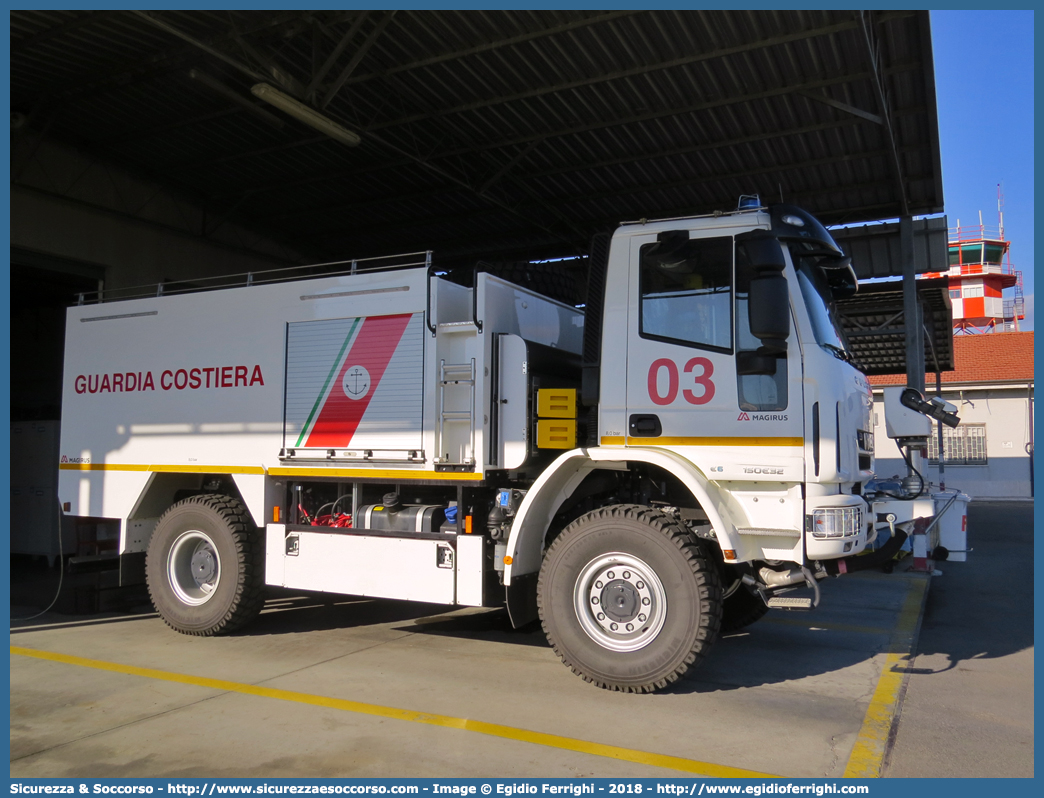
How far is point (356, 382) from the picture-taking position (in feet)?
22.0

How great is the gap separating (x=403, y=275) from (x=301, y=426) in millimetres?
1607

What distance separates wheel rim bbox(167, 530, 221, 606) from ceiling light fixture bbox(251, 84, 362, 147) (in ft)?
15.6

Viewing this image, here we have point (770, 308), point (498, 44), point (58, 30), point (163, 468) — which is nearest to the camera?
point (770, 308)

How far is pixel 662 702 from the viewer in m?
5.30

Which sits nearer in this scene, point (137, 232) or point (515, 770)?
point (515, 770)

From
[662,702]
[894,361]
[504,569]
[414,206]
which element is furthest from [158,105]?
[894,361]

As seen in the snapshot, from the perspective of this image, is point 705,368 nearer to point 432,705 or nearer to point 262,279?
point 432,705

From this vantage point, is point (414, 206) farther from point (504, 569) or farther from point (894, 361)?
point (894, 361)

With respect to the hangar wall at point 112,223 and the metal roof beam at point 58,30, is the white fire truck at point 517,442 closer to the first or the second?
the metal roof beam at point 58,30

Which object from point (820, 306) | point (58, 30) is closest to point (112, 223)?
point (58, 30)

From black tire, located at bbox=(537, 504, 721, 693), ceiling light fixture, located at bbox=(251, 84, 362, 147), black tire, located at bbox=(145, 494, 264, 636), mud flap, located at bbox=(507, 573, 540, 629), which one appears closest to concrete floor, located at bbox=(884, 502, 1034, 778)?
black tire, located at bbox=(537, 504, 721, 693)

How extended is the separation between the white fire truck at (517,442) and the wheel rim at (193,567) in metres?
0.02

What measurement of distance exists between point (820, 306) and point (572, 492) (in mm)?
2258
